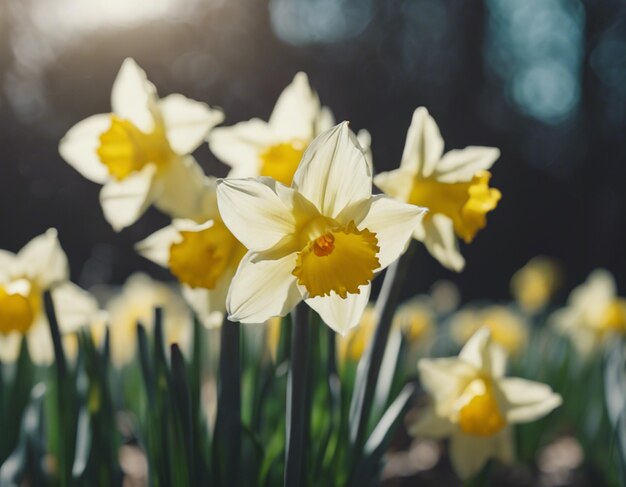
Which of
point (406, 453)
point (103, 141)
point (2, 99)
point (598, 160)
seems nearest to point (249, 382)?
point (103, 141)

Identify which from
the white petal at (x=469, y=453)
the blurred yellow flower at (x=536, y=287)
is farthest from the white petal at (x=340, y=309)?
the blurred yellow flower at (x=536, y=287)

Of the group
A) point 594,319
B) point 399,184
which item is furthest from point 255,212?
point 594,319

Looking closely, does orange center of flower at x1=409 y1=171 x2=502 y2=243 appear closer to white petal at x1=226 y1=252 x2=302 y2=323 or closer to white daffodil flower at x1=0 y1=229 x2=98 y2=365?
white petal at x1=226 y1=252 x2=302 y2=323

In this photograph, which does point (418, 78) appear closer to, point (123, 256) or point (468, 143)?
point (468, 143)

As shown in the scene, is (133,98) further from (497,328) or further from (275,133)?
(497,328)

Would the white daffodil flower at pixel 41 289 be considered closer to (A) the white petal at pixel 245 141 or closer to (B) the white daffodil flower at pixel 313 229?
(A) the white petal at pixel 245 141

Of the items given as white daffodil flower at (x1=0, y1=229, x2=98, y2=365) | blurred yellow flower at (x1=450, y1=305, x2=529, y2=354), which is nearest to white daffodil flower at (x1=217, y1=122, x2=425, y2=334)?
white daffodil flower at (x1=0, y1=229, x2=98, y2=365)

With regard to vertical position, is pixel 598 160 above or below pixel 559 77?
below

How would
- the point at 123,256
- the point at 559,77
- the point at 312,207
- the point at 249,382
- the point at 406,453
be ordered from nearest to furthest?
the point at 312,207 < the point at 249,382 < the point at 406,453 < the point at 123,256 < the point at 559,77
